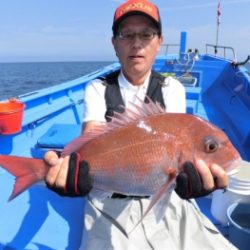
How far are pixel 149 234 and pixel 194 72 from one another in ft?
27.4

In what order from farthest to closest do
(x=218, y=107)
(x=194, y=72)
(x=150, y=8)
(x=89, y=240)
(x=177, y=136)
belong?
1. (x=194, y=72)
2. (x=218, y=107)
3. (x=150, y=8)
4. (x=89, y=240)
5. (x=177, y=136)

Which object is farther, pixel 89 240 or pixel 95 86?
pixel 95 86

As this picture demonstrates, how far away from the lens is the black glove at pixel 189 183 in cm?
180

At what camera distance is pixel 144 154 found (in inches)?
70.3

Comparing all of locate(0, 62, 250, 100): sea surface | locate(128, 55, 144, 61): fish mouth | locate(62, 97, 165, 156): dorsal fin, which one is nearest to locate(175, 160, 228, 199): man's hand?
locate(62, 97, 165, 156): dorsal fin

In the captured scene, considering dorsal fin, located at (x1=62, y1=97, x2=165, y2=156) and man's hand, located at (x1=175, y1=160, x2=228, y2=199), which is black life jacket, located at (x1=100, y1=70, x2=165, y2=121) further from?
man's hand, located at (x1=175, y1=160, x2=228, y2=199)

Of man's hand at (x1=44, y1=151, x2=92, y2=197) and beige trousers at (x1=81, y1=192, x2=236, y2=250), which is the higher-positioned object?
man's hand at (x1=44, y1=151, x2=92, y2=197)

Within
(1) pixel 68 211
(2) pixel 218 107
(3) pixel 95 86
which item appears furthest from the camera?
(2) pixel 218 107

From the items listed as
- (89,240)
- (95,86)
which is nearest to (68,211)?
(89,240)

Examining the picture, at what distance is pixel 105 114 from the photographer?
2.69 m

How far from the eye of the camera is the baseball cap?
250cm

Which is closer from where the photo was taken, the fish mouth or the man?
the man

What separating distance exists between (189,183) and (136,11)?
145 cm

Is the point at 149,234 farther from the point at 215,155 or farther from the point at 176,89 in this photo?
the point at 176,89
